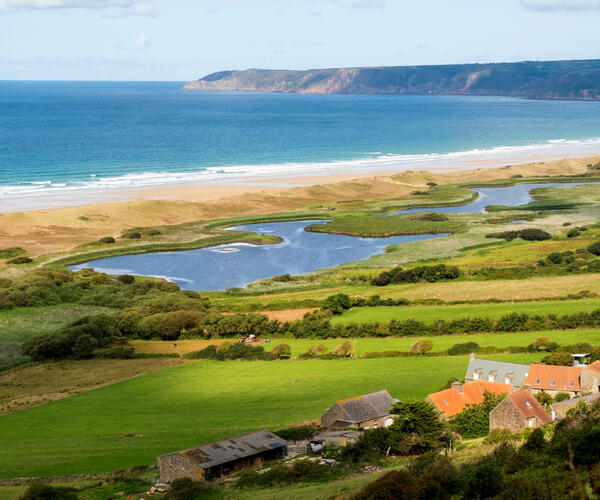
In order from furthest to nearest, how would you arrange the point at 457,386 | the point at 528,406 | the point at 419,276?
the point at 419,276, the point at 457,386, the point at 528,406

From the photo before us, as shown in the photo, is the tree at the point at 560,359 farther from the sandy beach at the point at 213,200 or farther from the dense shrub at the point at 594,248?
the sandy beach at the point at 213,200

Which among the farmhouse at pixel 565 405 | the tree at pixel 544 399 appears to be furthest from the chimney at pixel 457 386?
the farmhouse at pixel 565 405

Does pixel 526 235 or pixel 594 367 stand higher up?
pixel 594 367

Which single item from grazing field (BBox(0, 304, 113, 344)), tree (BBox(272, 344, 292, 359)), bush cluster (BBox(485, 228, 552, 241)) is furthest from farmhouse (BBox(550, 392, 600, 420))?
bush cluster (BBox(485, 228, 552, 241))

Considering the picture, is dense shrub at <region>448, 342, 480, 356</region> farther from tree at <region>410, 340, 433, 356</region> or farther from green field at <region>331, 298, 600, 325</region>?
green field at <region>331, 298, 600, 325</region>

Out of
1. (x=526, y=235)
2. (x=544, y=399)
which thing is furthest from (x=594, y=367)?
(x=526, y=235)

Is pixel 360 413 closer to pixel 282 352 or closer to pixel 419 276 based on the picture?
pixel 282 352
